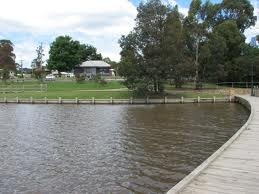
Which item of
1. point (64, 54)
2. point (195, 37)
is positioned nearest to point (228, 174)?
point (195, 37)

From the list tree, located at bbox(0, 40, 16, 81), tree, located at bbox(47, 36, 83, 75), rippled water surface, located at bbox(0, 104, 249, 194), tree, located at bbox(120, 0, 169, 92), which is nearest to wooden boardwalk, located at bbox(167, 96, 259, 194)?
rippled water surface, located at bbox(0, 104, 249, 194)

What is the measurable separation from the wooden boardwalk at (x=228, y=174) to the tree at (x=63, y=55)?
106084 millimetres

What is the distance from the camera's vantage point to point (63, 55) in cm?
11981

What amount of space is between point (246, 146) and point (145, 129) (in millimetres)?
12129

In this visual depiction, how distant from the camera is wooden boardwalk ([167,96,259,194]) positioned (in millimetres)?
10984

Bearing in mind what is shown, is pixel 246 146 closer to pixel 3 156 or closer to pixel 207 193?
pixel 207 193

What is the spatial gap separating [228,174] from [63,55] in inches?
4339

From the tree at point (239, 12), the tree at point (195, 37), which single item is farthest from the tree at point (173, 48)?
the tree at point (239, 12)

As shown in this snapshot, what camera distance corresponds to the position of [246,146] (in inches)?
687

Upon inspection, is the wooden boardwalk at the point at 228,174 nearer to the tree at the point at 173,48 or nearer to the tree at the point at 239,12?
the tree at the point at 173,48

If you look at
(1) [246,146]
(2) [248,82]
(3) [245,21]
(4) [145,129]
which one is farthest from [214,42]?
(1) [246,146]

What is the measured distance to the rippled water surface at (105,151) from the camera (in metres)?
15.1

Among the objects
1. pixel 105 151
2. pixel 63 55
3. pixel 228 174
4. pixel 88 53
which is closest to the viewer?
pixel 228 174

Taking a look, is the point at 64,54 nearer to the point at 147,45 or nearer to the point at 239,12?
the point at 239,12
